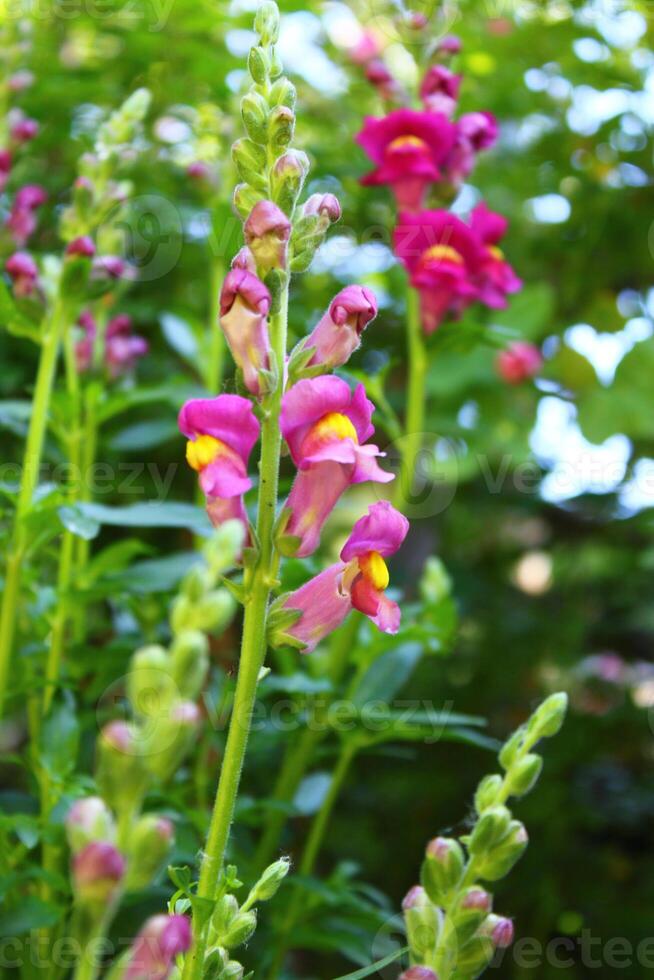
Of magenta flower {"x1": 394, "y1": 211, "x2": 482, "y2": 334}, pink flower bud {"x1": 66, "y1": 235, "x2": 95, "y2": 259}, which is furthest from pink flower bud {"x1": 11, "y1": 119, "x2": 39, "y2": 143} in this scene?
magenta flower {"x1": 394, "y1": 211, "x2": 482, "y2": 334}

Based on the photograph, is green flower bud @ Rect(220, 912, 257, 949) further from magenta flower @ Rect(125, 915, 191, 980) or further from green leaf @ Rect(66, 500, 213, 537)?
green leaf @ Rect(66, 500, 213, 537)

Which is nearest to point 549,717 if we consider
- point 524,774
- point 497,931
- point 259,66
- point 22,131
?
point 524,774

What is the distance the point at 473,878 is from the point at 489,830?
44 millimetres

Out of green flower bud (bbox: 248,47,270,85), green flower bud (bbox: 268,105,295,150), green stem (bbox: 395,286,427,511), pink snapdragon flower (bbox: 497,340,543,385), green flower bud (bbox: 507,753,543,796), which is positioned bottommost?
pink snapdragon flower (bbox: 497,340,543,385)

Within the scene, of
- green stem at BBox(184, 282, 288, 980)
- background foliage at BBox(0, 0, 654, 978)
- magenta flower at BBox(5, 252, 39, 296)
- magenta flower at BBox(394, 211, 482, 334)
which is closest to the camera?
green stem at BBox(184, 282, 288, 980)

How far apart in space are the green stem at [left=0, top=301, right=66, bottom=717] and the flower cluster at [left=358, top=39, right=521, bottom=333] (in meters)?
0.45

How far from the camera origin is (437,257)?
1.39 meters

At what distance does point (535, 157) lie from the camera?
2320 millimetres

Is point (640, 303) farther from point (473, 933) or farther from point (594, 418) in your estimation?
point (473, 933)

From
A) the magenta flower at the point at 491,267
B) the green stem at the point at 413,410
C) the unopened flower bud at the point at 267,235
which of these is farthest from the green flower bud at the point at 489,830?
the magenta flower at the point at 491,267

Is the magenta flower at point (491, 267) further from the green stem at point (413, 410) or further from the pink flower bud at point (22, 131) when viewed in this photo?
the pink flower bud at point (22, 131)

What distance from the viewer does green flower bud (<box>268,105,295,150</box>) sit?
83 centimetres

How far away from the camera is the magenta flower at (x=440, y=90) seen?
145 cm

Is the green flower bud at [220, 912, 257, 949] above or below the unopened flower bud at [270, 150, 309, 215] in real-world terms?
below
